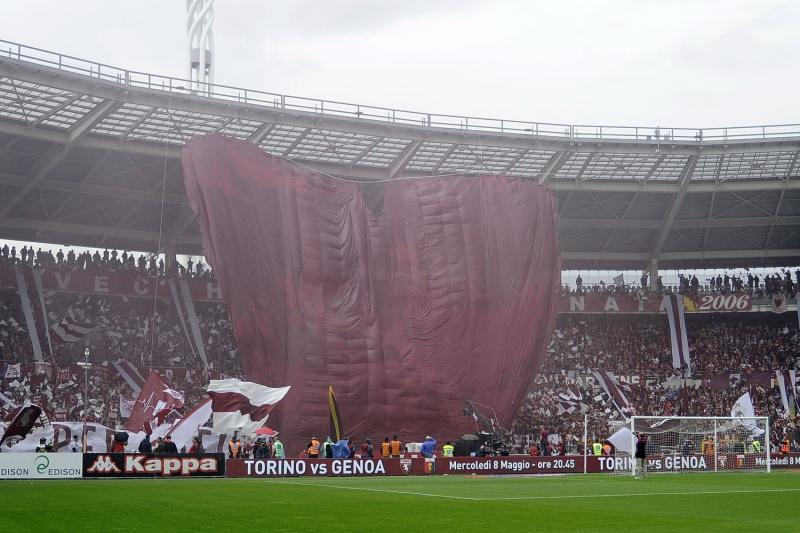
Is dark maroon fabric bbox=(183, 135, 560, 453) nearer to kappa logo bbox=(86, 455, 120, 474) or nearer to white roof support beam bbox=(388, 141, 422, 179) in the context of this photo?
kappa logo bbox=(86, 455, 120, 474)

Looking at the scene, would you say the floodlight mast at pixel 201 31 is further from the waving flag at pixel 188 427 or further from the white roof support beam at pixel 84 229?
the waving flag at pixel 188 427

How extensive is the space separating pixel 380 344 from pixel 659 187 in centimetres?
2611

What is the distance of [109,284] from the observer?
5462cm

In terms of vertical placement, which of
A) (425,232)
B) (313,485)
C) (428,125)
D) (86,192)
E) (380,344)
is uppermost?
(428,125)

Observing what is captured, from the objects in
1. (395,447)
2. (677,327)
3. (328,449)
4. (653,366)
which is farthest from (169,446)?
(677,327)

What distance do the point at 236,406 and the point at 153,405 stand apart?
3.13 meters

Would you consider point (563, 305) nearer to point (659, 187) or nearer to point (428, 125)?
point (659, 187)

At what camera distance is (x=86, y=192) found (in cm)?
5272

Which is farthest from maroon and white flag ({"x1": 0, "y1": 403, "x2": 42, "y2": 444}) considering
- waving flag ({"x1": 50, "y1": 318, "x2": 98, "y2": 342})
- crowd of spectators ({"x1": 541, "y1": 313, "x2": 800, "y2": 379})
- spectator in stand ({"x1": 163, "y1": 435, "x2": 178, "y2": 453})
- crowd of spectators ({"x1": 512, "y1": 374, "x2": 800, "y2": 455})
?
crowd of spectators ({"x1": 541, "y1": 313, "x2": 800, "y2": 379})

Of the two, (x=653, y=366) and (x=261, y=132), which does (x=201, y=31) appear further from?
(x=653, y=366)

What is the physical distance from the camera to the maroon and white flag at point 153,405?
115 feet

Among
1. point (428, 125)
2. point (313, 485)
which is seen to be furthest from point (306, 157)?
point (313, 485)

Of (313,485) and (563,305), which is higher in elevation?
(563,305)

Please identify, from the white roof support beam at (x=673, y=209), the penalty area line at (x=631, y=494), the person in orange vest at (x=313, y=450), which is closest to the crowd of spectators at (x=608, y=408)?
the white roof support beam at (x=673, y=209)
